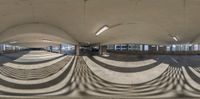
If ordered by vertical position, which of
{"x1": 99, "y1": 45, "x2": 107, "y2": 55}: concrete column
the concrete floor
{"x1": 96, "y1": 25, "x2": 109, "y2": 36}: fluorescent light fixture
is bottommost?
the concrete floor

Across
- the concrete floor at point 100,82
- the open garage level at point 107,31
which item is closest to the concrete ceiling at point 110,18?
the open garage level at point 107,31

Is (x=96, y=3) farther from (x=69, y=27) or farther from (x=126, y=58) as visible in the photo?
(x=126, y=58)

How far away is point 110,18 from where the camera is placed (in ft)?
40.0

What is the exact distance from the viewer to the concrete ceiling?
10.5 meters

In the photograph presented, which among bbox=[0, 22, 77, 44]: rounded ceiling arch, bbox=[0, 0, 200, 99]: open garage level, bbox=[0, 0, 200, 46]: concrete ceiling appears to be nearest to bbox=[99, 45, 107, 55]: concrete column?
bbox=[0, 0, 200, 99]: open garage level

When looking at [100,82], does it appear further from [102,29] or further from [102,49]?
[102,49]

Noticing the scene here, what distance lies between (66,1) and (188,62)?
16.1 m

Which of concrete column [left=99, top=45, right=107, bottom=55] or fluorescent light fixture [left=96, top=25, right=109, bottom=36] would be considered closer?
fluorescent light fixture [left=96, top=25, right=109, bottom=36]

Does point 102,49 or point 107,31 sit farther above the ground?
point 107,31

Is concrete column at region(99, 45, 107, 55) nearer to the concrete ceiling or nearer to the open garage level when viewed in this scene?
the open garage level

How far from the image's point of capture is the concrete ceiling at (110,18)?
10.5 metres

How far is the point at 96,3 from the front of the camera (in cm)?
1073

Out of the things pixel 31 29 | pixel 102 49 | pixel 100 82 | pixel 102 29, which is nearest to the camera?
pixel 100 82

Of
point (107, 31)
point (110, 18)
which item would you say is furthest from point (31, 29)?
point (110, 18)
